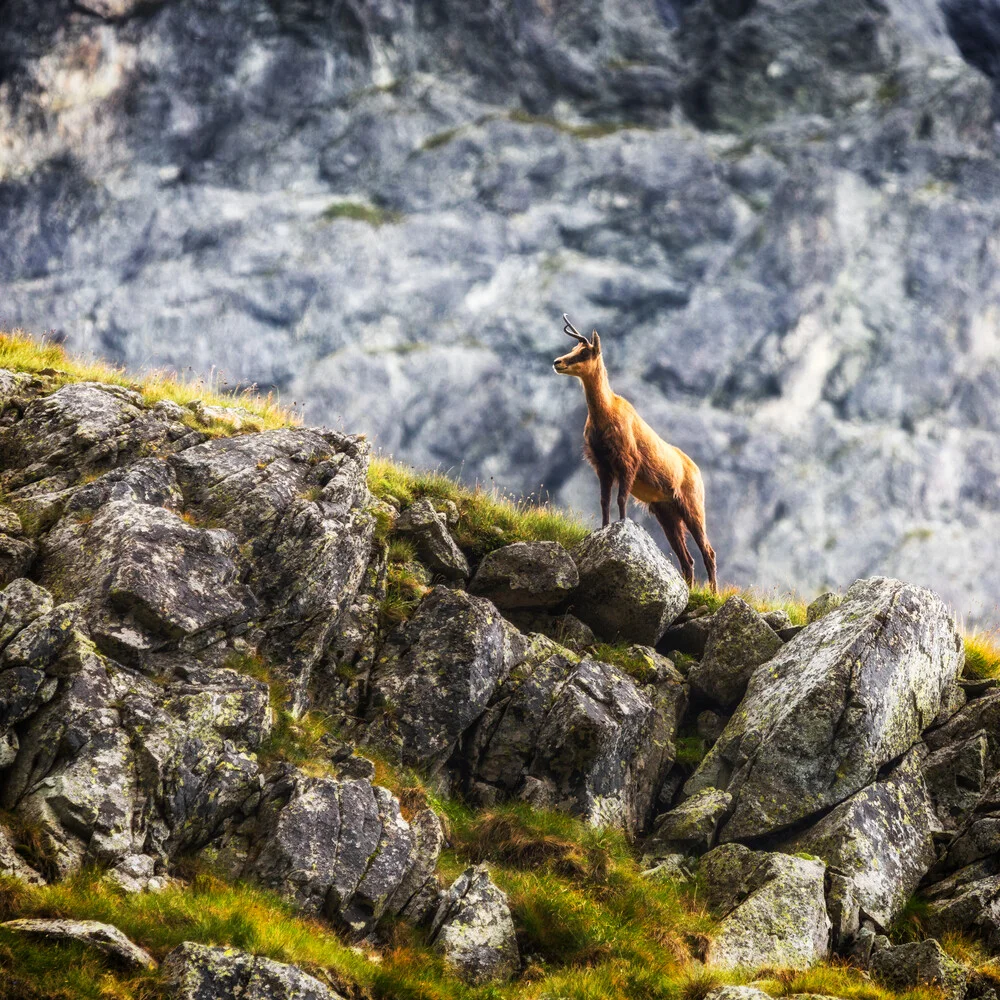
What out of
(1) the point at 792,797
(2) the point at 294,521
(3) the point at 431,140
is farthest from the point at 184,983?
(3) the point at 431,140

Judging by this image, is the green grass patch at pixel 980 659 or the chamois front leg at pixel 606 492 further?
the chamois front leg at pixel 606 492

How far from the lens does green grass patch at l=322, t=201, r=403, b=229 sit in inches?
6432

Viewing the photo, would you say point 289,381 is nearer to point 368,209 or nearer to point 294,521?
point 368,209

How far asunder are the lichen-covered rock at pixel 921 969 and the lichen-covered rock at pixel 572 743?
3717mm

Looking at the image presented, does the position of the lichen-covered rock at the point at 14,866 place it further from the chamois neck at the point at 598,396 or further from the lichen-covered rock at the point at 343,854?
the chamois neck at the point at 598,396

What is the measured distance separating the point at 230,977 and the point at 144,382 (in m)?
12.2

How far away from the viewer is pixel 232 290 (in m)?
156

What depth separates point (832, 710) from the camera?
14.5 metres

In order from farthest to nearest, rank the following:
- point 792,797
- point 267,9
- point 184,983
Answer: point 267,9 → point 792,797 → point 184,983

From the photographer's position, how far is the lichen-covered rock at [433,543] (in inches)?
662

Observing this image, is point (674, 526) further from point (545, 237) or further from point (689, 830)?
point (545, 237)

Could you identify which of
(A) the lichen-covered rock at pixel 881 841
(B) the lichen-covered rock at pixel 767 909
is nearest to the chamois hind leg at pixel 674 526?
(A) the lichen-covered rock at pixel 881 841

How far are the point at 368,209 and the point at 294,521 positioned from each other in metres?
159

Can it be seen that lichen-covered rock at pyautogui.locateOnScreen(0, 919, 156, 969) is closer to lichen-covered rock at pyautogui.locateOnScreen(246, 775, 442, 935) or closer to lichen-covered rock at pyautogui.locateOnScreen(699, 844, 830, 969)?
lichen-covered rock at pyautogui.locateOnScreen(246, 775, 442, 935)
